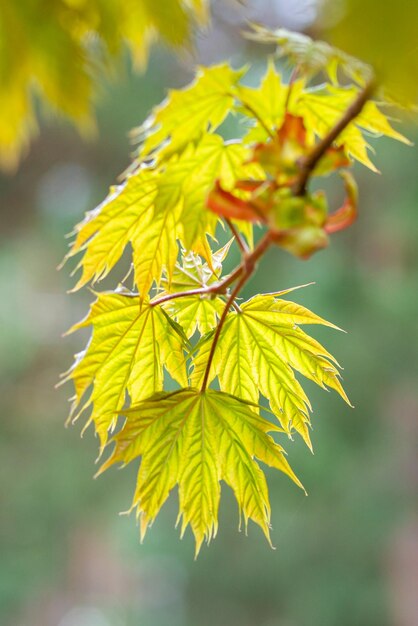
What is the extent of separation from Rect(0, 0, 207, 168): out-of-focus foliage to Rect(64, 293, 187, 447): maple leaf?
0.10 metres

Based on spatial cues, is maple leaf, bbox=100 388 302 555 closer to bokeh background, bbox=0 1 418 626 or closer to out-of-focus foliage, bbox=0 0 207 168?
out-of-focus foliage, bbox=0 0 207 168

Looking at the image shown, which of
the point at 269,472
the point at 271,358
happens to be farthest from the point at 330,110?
the point at 269,472

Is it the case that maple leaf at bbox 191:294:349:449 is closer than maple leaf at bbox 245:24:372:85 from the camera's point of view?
No

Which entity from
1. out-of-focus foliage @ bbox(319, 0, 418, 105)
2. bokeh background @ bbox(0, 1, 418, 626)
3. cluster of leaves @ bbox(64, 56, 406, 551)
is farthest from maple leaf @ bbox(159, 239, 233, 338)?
bokeh background @ bbox(0, 1, 418, 626)

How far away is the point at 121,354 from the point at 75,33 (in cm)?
17

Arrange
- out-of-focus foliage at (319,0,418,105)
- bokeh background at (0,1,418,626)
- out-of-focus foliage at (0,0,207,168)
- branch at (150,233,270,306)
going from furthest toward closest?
1. bokeh background at (0,1,418,626)
2. out-of-focus foliage at (0,0,207,168)
3. branch at (150,233,270,306)
4. out-of-focus foliage at (319,0,418,105)

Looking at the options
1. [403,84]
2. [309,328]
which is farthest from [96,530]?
[403,84]

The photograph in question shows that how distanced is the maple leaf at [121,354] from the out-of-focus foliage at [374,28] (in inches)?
10.0

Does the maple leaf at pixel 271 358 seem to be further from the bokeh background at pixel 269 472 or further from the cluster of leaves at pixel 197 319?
the bokeh background at pixel 269 472

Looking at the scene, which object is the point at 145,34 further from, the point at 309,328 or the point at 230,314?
the point at 309,328

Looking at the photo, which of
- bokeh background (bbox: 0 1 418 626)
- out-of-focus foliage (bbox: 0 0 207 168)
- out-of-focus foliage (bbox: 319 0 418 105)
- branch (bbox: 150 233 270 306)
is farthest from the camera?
bokeh background (bbox: 0 1 418 626)

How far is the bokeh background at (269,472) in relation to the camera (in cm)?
351

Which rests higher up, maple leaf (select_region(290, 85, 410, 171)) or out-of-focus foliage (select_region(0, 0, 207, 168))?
out-of-focus foliage (select_region(0, 0, 207, 168))

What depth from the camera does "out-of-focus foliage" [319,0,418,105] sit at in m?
0.17
